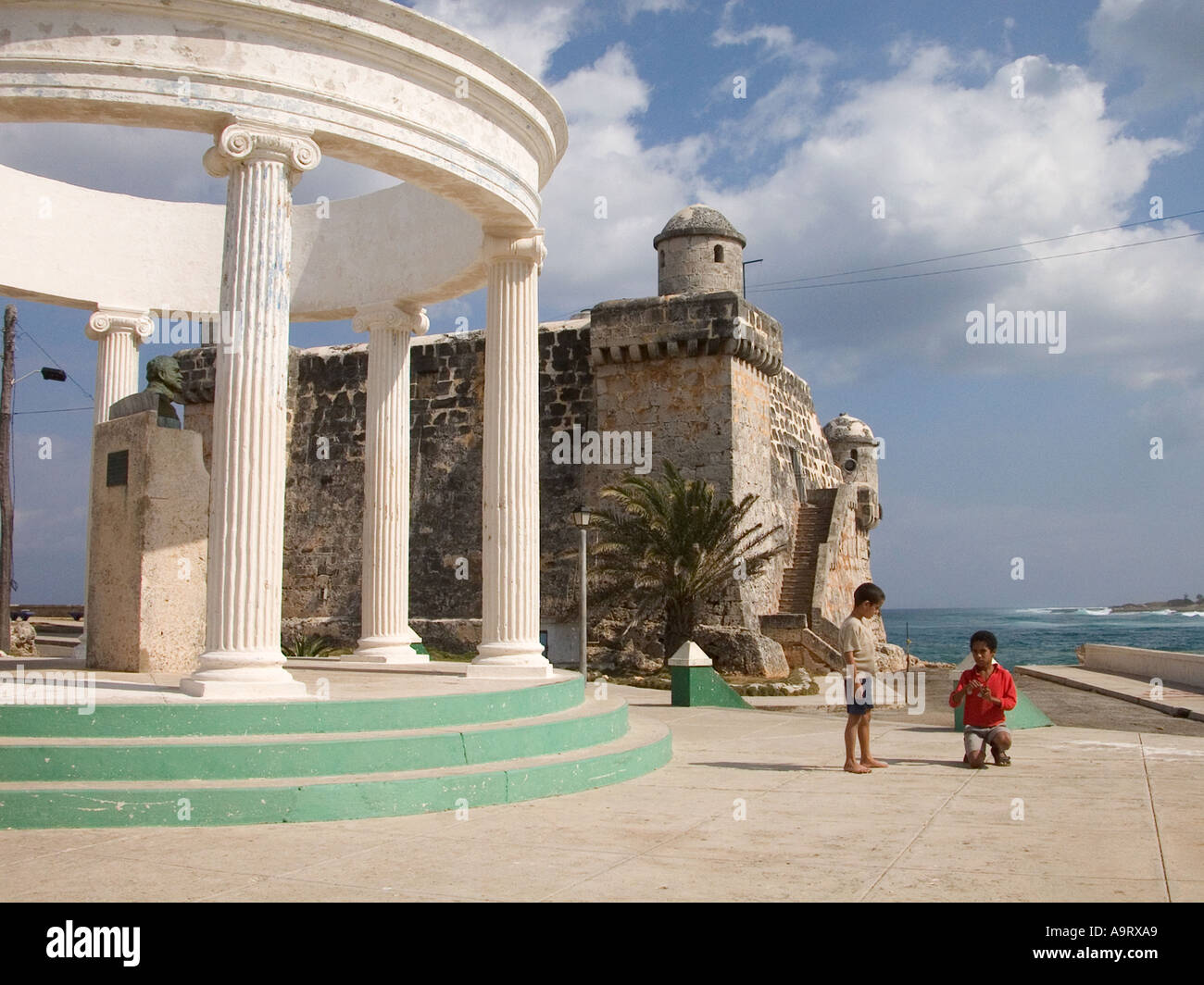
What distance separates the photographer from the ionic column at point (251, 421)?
782 cm

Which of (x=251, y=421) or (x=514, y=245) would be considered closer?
(x=251, y=421)

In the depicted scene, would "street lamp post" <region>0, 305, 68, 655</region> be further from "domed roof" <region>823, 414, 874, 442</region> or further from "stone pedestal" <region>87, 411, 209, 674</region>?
"domed roof" <region>823, 414, 874, 442</region>

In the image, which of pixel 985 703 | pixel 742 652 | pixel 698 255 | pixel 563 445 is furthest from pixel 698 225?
pixel 985 703

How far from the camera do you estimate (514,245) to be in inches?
416

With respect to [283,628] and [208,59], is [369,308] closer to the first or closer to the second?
[208,59]

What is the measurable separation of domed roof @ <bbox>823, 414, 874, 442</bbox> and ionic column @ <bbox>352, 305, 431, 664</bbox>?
72.9 feet

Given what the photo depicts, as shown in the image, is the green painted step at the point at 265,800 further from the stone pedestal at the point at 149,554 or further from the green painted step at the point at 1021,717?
the green painted step at the point at 1021,717

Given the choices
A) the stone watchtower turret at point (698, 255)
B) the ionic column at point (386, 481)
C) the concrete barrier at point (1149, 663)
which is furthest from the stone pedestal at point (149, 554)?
the concrete barrier at point (1149, 663)

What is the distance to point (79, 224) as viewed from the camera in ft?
43.2

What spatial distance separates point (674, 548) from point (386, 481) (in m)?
8.31

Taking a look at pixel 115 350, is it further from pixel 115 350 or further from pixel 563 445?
pixel 563 445

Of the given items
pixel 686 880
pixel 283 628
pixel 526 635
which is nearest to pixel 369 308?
pixel 526 635

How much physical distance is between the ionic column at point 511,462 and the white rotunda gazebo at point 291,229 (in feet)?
0.06

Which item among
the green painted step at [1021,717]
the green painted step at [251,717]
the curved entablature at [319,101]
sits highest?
the curved entablature at [319,101]
